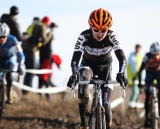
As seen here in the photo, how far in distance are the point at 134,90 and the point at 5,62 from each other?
6.46 metres

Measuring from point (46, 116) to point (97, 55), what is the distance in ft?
20.1

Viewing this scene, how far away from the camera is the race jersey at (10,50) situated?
45.2ft

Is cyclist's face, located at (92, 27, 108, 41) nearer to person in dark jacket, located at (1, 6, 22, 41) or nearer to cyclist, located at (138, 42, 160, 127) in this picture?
cyclist, located at (138, 42, 160, 127)

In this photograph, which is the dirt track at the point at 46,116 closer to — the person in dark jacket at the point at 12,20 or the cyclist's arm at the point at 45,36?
the cyclist's arm at the point at 45,36

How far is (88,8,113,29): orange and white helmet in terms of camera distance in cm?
1016

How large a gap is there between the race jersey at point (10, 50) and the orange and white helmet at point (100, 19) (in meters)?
3.96

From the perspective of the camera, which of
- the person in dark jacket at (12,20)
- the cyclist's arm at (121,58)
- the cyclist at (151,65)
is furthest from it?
the person in dark jacket at (12,20)

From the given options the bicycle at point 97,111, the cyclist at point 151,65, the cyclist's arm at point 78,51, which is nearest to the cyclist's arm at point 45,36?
the cyclist at point 151,65

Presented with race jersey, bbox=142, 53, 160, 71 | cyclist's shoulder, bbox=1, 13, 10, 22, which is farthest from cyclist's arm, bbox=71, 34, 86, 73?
cyclist's shoulder, bbox=1, 13, 10, 22

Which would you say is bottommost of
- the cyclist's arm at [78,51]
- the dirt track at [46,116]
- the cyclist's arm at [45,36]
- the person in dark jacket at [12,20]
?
the dirt track at [46,116]

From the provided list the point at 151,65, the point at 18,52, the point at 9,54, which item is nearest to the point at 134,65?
the point at 151,65

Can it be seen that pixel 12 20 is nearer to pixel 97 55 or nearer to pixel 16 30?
pixel 16 30

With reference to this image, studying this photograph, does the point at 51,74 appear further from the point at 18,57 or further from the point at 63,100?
the point at 18,57

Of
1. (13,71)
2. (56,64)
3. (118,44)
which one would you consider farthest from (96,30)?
(56,64)
